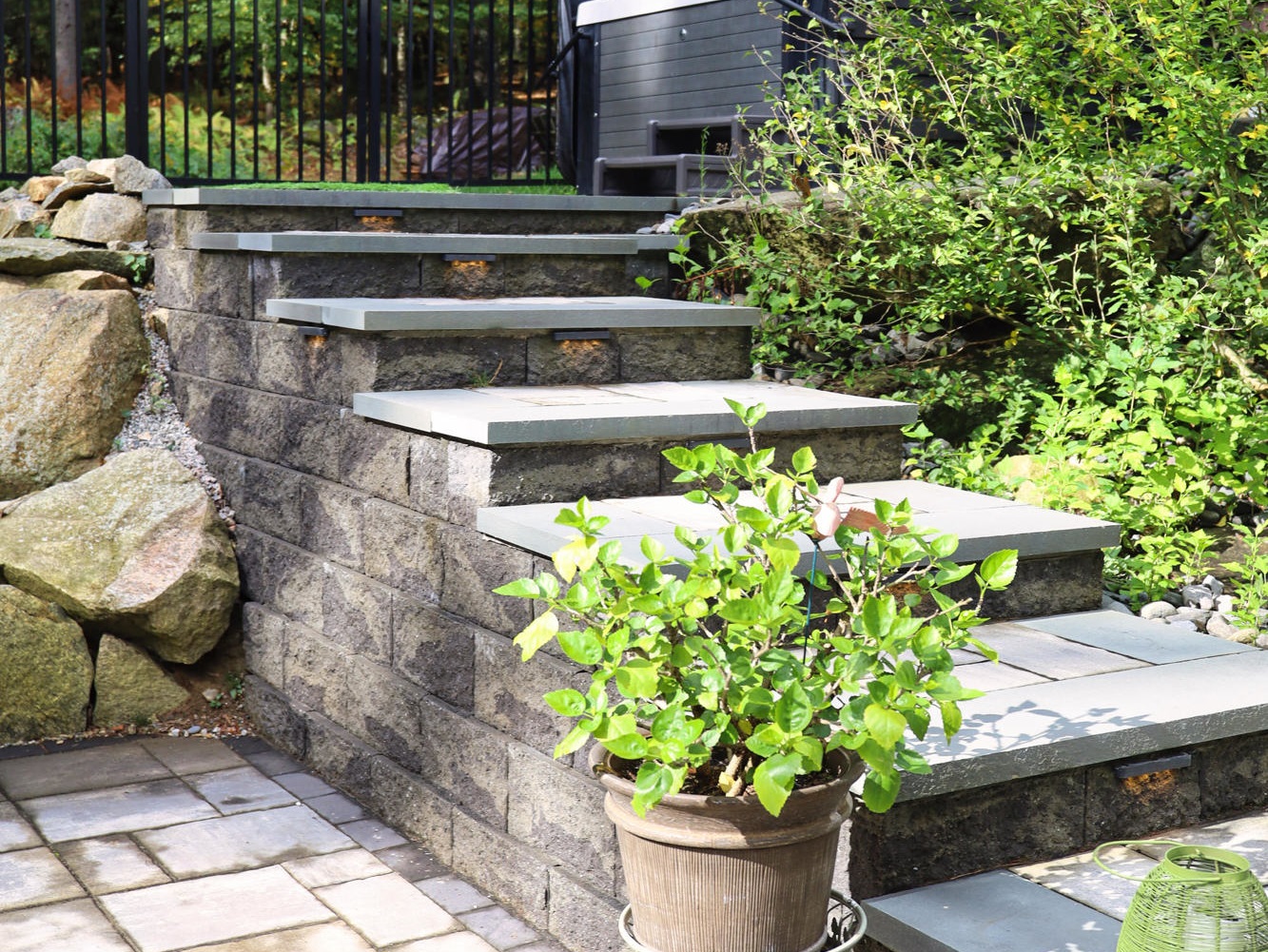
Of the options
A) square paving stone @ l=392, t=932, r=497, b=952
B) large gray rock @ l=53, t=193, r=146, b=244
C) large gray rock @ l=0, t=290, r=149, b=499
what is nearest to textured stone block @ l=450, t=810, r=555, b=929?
square paving stone @ l=392, t=932, r=497, b=952

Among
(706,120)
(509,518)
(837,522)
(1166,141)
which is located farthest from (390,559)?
(706,120)

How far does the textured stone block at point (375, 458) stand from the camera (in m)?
3.26

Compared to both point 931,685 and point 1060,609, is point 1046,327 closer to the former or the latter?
point 1060,609

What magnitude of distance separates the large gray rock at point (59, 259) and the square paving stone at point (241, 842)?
2.20 metres

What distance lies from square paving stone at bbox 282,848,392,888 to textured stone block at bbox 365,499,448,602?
627mm

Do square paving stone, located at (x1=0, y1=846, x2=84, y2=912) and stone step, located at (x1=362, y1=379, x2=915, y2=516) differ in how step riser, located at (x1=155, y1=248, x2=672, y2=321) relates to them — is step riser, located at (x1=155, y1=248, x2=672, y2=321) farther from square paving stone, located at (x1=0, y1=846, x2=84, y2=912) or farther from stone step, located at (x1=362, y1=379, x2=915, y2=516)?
square paving stone, located at (x1=0, y1=846, x2=84, y2=912)

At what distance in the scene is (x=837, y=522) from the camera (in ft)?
6.65

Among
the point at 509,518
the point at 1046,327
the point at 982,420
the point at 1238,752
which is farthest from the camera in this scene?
the point at 982,420

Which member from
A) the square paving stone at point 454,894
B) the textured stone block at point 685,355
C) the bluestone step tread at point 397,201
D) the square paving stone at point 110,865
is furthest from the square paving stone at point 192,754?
the bluestone step tread at point 397,201

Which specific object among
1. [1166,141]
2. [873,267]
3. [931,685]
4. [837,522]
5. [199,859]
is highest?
[1166,141]

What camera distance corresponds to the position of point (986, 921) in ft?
7.04

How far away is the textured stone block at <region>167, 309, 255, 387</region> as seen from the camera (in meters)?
4.09

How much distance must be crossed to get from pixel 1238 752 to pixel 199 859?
225cm

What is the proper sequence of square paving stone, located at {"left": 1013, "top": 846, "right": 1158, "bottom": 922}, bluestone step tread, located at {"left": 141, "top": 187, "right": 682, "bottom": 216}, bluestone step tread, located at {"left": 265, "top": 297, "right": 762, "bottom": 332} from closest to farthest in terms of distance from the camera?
1. square paving stone, located at {"left": 1013, "top": 846, "right": 1158, "bottom": 922}
2. bluestone step tread, located at {"left": 265, "top": 297, "right": 762, "bottom": 332}
3. bluestone step tread, located at {"left": 141, "top": 187, "right": 682, "bottom": 216}
